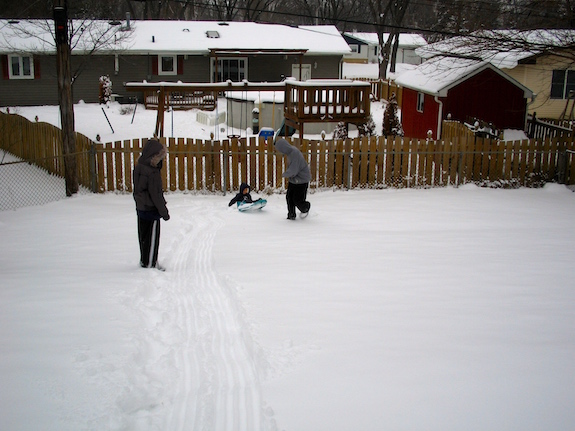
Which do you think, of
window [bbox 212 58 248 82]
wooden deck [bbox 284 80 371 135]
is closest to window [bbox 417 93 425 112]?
wooden deck [bbox 284 80 371 135]

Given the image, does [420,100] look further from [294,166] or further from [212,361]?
[212,361]

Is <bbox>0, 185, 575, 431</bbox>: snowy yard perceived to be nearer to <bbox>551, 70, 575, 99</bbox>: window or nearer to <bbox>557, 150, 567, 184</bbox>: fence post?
<bbox>557, 150, 567, 184</bbox>: fence post

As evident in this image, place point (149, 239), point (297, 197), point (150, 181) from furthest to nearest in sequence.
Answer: point (297, 197), point (149, 239), point (150, 181)

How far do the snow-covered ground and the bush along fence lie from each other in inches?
Answer: 148

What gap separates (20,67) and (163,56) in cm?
806

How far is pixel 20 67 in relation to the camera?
31781 mm

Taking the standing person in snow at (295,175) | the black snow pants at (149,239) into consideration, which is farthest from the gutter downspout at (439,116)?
the black snow pants at (149,239)

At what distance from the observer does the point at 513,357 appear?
199 inches

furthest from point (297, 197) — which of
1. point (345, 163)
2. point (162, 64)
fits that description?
point (162, 64)

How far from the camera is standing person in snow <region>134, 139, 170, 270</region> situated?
24.4 ft

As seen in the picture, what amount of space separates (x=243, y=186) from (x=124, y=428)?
8180mm

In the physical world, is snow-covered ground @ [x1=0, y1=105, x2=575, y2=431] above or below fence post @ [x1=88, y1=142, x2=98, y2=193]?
below

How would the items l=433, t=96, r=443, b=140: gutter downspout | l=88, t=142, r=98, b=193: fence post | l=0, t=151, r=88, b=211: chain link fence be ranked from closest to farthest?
l=0, t=151, r=88, b=211: chain link fence < l=88, t=142, r=98, b=193: fence post < l=433, t=96, r=443, b=140: gutter downspout

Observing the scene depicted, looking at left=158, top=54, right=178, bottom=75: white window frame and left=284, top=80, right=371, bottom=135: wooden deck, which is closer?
left=284, top=80, right=371, bottom=135: wooden deck
